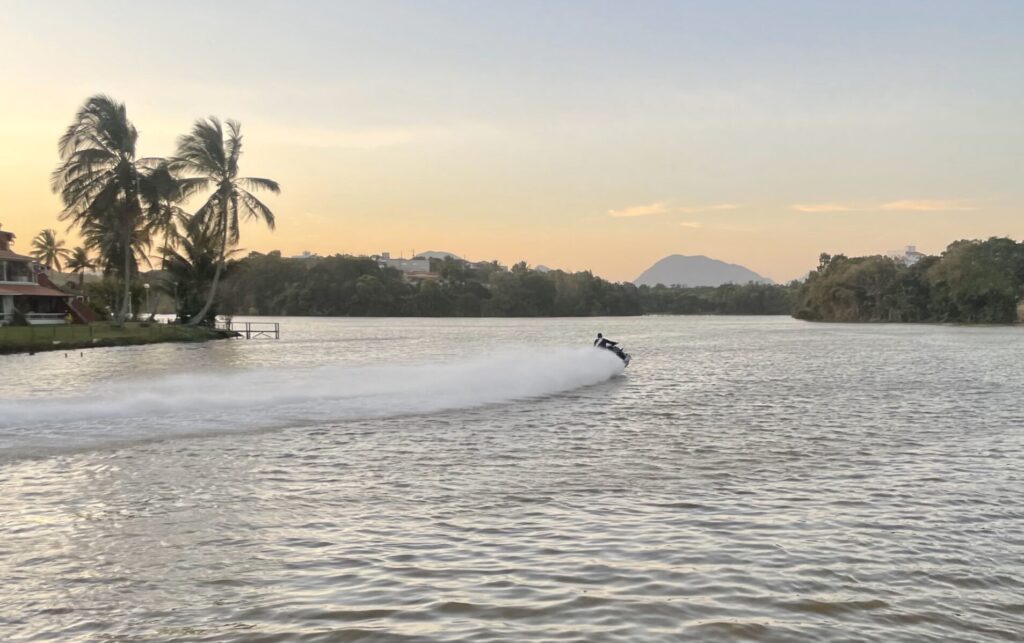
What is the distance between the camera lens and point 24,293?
5734 centimetres

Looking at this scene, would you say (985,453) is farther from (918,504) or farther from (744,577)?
(744,577)

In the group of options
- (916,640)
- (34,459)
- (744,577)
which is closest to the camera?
(916,640)

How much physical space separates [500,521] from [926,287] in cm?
14907

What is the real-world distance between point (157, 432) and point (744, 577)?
1247 centimetres

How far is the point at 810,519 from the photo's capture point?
9.54 meters

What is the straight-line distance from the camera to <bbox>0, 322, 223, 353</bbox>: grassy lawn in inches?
1730

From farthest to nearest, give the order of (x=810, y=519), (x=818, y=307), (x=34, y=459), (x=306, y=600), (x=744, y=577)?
(x=818, y=307) < (x=34, y=459) < (x=810, y=519) < (x=744, y=577) < (x=306, y=600)

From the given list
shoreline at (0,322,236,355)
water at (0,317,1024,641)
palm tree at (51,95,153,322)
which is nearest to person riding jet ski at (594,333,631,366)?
water at (0,317,1024,641)

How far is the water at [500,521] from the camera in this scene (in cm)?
651

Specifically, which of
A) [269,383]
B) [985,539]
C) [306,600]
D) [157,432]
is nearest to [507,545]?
[306,600]

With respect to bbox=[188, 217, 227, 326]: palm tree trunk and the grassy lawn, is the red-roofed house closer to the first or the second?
Result: the grassy lawn

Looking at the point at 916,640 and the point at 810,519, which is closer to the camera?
the point at 916,640

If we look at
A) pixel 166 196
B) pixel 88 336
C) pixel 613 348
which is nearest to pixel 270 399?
pixel 613 348

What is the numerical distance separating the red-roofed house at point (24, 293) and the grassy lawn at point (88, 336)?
3517mm
